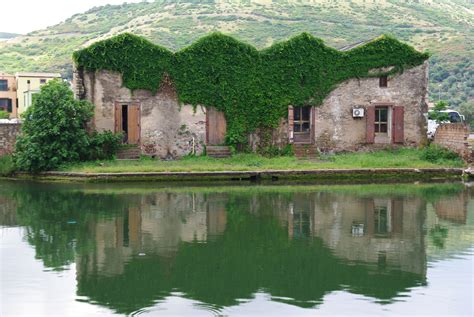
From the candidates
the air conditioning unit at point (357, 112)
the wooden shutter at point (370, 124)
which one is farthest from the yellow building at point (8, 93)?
the wooden shutter at point (370, 124)

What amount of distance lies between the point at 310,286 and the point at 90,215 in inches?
309

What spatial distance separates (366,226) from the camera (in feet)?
50.6

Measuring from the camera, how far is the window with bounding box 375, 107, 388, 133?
1154 inches

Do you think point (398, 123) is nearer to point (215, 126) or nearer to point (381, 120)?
point (381, 120)

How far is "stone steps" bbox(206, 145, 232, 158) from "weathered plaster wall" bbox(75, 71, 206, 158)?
1.60 feet

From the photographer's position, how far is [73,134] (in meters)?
25.8

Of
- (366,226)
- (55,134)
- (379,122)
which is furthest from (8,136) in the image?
(366,226)

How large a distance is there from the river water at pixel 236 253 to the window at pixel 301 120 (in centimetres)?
873

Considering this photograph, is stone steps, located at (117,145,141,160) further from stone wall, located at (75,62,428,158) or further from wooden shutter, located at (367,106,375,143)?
wooden shutter, located at (367,106,375,143)

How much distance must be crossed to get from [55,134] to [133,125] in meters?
3.54

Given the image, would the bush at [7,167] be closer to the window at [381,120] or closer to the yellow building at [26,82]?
the window at [381,120]

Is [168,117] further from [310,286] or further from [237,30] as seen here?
[237,30]

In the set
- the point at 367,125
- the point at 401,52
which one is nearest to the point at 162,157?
the point at 367,125

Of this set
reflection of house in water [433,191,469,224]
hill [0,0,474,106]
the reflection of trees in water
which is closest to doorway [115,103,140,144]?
the reflection of trees in water
